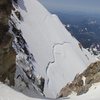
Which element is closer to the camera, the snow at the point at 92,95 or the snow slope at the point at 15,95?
the snow slope at the point at 15,95

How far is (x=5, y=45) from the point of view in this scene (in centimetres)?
2606

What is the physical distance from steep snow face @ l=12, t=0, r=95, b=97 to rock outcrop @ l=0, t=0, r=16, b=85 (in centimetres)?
4423

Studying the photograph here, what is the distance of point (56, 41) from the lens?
113062mm

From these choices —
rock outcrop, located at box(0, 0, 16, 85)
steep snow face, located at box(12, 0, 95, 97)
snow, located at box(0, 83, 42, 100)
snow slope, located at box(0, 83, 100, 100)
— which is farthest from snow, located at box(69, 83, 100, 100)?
steep snow face, located at box(12, 0, 95, 97)

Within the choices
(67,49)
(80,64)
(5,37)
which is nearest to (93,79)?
(5,37)

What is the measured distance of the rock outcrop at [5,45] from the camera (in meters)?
25.1

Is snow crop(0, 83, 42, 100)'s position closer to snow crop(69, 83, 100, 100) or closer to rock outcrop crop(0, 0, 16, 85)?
rock outcrop crop(0, 0, 16, 85)

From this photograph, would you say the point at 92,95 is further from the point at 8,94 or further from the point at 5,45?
the point at 5,45

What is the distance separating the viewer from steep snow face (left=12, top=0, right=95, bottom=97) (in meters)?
86.4

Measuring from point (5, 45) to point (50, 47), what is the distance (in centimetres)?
8106

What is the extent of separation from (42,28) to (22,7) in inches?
347

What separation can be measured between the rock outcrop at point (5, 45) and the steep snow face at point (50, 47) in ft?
145

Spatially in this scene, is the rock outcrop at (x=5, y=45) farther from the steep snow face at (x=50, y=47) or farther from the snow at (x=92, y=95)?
the steep snow face at (x=50, y=47)

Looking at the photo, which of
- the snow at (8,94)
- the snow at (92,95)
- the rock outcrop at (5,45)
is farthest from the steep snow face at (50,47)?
the snow at (8,94)
